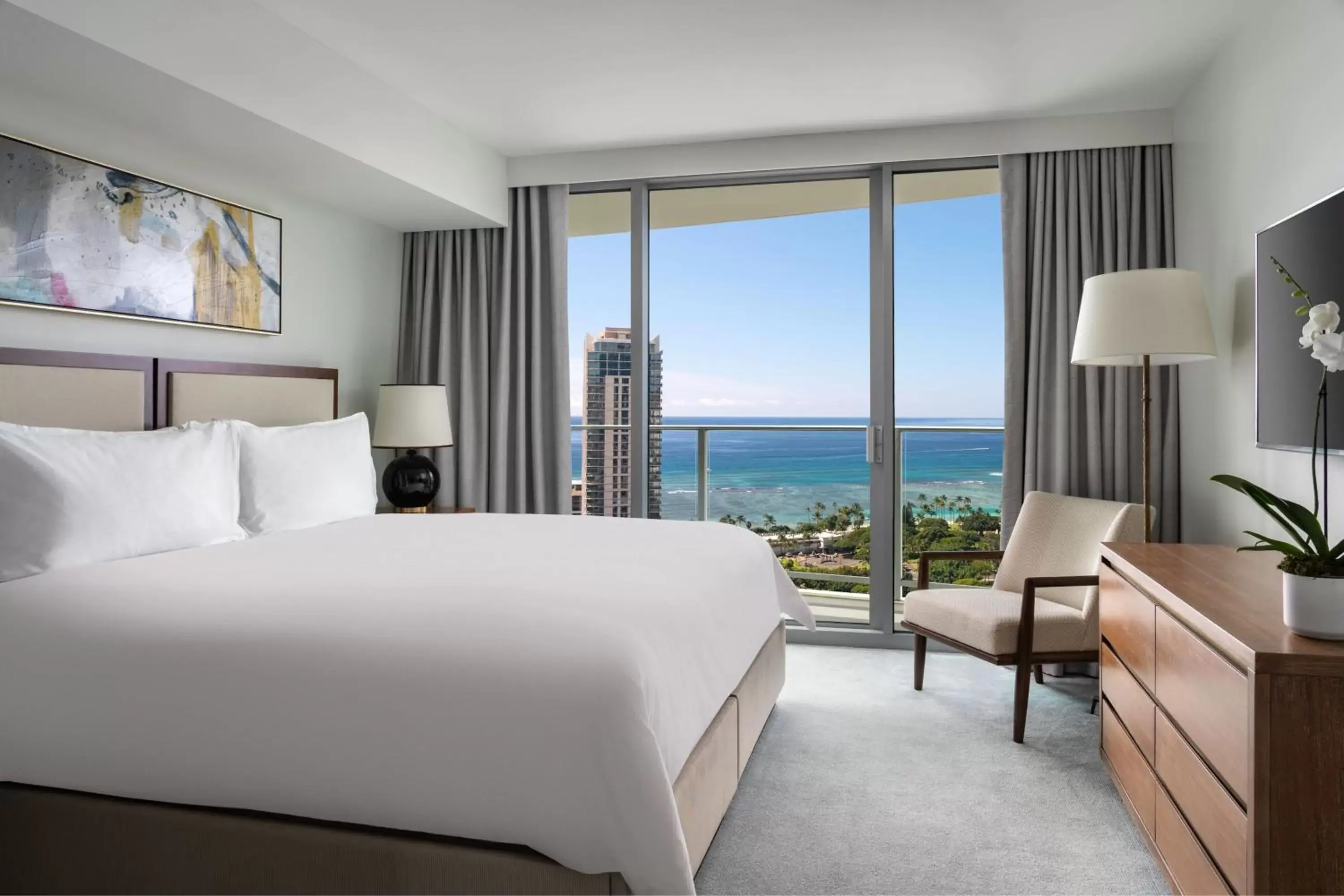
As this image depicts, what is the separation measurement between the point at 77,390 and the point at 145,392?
0.91 feet

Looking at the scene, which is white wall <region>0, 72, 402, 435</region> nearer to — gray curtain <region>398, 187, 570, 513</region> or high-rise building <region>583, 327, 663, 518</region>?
gray curtain <region>398, 187, 570, 513</region>

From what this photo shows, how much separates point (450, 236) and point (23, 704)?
3.58 metres

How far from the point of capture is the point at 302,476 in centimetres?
333

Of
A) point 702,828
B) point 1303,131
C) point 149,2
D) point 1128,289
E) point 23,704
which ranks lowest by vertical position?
point 702,828

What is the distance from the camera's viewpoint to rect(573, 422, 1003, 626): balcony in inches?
196

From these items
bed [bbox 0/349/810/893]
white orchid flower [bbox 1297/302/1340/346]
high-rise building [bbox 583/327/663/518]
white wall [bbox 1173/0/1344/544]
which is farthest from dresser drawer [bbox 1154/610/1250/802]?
high-rise building [bbox 583/327/663/518]

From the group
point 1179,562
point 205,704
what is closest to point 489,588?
point 205,704

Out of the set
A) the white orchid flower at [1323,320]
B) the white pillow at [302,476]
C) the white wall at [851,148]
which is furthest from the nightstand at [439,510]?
the white orchid flower at [1323,320]

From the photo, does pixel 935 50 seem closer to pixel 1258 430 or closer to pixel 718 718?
pixel 1258 430

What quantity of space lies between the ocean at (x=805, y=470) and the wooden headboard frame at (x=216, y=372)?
4.52 feet

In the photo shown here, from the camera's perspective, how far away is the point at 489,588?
2.06 metres

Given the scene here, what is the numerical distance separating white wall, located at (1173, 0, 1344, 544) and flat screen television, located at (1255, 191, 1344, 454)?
0.08m

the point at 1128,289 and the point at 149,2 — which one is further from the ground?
the point at 149,2

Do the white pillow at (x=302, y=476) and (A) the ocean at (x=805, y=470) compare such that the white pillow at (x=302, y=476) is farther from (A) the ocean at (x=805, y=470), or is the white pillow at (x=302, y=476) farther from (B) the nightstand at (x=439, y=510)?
(A) the ocean at (x=805, y=470)
